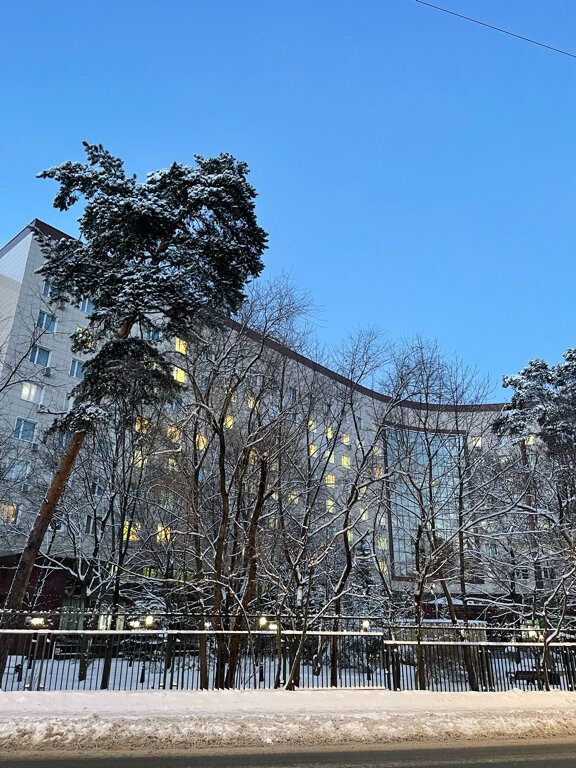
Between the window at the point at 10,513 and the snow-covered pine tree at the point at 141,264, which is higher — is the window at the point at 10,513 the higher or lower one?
the lower one

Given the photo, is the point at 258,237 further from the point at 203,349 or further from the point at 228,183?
the point at 203,349

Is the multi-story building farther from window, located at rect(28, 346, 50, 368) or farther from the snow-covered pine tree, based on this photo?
the snow-covered pine tree

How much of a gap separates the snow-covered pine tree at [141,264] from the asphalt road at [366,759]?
8598mm

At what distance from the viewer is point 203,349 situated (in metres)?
14.2

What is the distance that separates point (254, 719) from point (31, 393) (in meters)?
30.9

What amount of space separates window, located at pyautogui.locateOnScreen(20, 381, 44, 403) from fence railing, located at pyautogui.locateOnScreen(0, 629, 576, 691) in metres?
23.4

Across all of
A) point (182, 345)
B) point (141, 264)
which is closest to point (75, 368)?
point (182, 345)

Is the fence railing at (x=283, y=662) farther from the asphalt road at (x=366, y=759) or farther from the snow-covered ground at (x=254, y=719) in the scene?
the asphalt road at (x=366, y=759)

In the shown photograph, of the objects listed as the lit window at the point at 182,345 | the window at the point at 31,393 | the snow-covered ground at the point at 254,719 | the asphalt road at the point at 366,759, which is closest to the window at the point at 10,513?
the window at the point at 31,393

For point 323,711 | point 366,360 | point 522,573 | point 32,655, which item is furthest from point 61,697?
point 522,573

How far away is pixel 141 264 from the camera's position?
14.6 metres

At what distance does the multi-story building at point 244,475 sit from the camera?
1403cm

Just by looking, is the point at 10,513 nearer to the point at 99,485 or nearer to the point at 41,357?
the point at 99,485

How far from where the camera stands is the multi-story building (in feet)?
46.0
